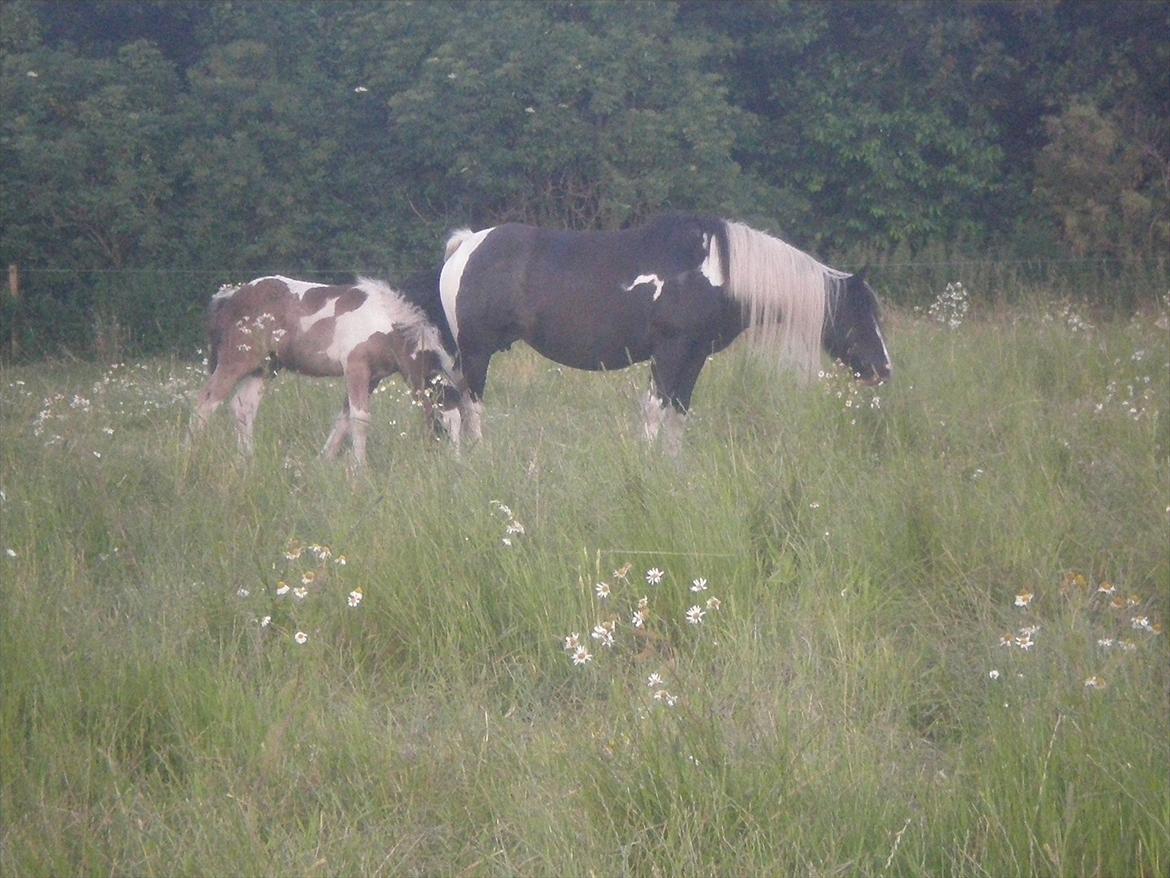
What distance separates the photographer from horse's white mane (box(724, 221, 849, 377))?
24.6 feet

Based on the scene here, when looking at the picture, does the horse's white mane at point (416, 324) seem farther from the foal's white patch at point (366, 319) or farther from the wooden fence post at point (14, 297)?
the wooden fence post at point (14, 297)

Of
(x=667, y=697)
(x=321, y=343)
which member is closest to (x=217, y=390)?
(x=321, y=343)

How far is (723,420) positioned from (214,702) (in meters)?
4.61

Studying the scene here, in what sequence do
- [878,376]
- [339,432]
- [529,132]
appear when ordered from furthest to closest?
[529,132], [878,376], [339,432]

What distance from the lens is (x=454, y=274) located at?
8117 millimetres

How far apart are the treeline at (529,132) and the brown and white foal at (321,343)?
8.21m

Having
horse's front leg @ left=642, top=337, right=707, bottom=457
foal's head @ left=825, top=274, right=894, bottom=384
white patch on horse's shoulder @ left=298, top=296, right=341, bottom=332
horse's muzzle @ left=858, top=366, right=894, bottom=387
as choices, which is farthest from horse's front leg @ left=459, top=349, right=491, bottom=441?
horse's muzzle @ left=858, top=366, right=894, bottom=387

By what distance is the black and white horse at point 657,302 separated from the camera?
7477mm

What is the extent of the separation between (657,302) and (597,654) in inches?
157

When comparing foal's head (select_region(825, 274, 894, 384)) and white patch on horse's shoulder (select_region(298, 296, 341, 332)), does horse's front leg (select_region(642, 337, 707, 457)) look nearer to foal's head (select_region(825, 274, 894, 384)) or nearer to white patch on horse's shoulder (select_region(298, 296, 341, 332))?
foal's head (select_region(825, 274, 894, 384))

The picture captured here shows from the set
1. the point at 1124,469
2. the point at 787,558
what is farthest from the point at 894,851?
the point at 1124,469

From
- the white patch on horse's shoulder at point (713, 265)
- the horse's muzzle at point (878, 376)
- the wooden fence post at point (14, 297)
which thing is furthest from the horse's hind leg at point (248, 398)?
the wooden fence post at point (14, 297)

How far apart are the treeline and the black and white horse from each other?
9.11 m

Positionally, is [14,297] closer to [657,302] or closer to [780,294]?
[657,302]
